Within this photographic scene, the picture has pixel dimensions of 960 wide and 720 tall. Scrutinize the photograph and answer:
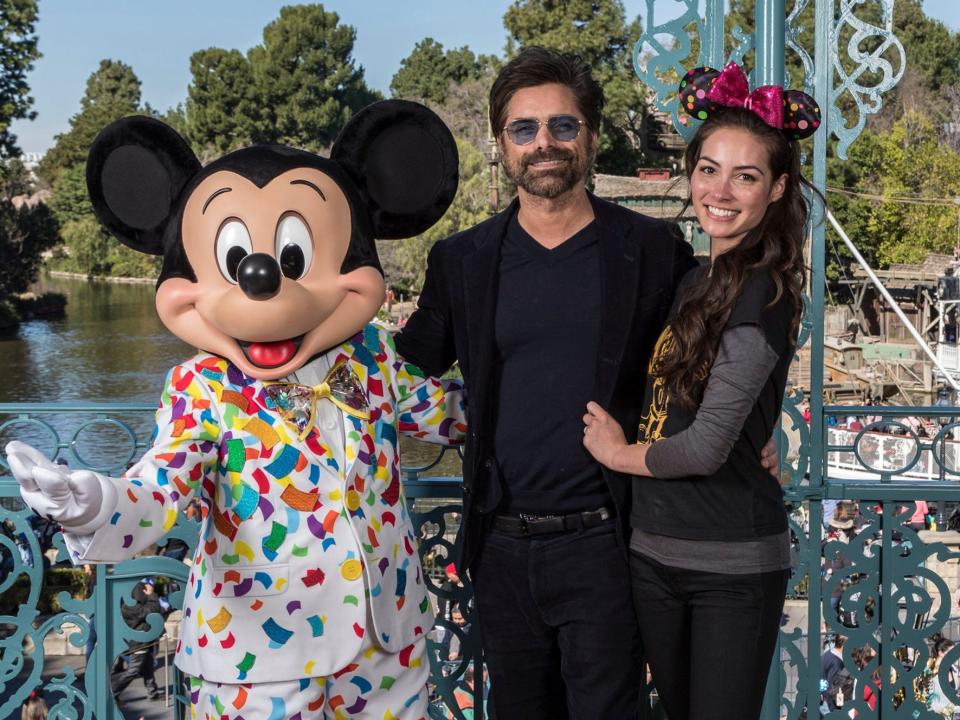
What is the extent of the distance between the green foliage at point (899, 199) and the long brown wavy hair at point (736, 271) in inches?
879

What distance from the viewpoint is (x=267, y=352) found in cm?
224

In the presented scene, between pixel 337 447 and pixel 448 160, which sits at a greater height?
pixel 448 160

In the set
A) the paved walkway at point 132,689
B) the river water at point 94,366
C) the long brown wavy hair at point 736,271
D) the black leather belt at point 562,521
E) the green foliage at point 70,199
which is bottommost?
the paved walkway at point 132,689

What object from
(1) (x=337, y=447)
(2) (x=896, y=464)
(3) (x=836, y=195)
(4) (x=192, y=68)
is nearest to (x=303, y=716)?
(1) (x=337, y=447)

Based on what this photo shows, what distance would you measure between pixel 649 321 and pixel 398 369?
0.58 meters

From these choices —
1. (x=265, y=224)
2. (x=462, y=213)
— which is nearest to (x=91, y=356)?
(x=462, y=213)

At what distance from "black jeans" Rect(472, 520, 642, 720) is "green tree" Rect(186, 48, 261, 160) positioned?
4074 centimetres

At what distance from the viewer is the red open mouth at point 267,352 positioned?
2232 mm

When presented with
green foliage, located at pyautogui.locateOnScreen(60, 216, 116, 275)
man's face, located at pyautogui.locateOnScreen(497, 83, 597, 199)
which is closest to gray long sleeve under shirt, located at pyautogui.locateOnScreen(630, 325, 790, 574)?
man's face, located at pyautogui.locateOnScreen(497, 83, 597, 199)

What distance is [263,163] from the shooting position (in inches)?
89.0

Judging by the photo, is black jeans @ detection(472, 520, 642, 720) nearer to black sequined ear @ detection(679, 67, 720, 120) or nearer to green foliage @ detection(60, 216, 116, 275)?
black sequined ear @ detection(679, 67, 720, 120)

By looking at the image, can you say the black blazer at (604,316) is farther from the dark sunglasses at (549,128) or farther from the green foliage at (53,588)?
the green foliage at (53,588)

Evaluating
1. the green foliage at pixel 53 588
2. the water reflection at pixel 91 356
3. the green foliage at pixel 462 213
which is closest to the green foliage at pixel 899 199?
the green foliage at pixel 462 213

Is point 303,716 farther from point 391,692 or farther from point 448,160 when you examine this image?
point 448,160
